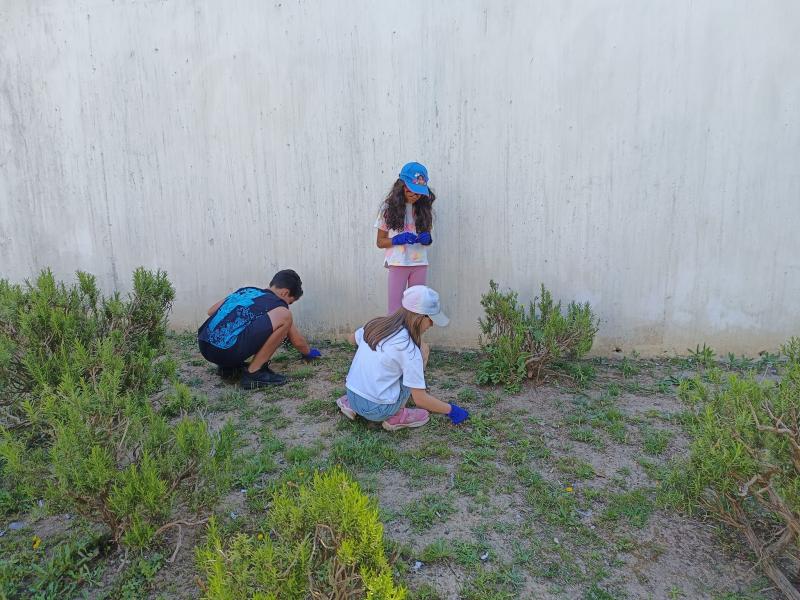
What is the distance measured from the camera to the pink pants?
443 cm

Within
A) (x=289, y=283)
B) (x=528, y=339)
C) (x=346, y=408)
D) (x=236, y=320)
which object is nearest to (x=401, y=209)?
(x=289, y=283)

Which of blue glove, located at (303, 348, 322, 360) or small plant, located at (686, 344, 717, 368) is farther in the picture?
blue glove, located at (303, 348, 322, 360)

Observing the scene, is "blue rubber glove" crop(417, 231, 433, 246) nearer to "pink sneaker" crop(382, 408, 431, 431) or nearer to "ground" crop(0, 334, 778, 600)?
"ground" crop(0, 334, 778, 600)

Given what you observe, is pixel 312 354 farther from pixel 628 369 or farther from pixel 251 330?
pixel 628 369

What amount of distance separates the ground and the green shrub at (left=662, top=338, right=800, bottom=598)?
16 cm

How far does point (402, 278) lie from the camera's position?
4449 mm

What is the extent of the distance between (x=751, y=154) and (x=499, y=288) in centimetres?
199

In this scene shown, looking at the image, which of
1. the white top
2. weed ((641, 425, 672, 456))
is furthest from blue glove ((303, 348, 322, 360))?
weed ((641, 425, 672, 456))

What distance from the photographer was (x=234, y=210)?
5031 mm

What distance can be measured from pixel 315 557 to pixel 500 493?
4.16 feet

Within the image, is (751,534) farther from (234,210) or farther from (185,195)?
(185,195)

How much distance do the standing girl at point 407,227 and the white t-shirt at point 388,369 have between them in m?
1.16

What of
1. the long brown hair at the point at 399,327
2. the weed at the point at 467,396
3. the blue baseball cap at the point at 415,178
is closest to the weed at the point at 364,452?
the long brown hair at the point at 399,327

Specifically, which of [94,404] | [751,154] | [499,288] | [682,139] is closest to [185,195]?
[499,288]
